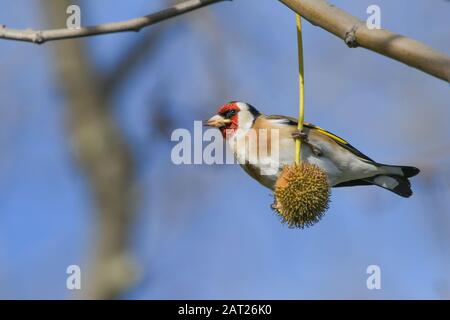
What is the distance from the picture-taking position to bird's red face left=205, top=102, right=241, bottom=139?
10.4ft

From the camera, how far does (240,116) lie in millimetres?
3256

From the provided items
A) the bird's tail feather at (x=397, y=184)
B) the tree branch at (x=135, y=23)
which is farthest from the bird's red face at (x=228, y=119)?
the tree branch at (x=135, y=23)

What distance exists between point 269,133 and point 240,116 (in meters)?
0.15

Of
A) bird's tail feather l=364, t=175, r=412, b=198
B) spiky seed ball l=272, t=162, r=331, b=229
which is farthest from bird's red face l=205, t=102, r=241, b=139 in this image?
spiky seed ball l=272, t=162, r=331, b=229

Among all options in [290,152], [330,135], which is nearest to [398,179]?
[330,135]

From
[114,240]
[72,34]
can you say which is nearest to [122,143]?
[114,240]

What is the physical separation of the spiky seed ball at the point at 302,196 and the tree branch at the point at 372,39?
0.65 meters

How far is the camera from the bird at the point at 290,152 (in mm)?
2979

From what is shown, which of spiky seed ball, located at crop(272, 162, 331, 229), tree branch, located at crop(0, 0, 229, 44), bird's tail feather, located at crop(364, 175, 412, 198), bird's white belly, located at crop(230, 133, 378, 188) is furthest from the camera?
bird's tail feather, located at crop(364, 175, 412, 198)

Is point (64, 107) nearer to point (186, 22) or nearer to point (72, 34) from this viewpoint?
point (186, 22)

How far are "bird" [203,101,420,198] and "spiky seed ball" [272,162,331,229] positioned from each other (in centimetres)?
56

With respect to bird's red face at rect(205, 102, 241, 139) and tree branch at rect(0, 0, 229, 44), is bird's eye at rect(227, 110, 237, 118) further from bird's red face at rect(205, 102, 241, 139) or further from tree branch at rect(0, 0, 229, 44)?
tree branch at rect(0, 0, 229, 44)

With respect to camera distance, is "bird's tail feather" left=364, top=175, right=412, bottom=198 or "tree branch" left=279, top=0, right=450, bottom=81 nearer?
"tree branch" left=279, top=0, right=450, bottom=81

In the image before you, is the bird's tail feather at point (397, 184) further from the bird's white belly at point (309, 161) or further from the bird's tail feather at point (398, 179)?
the bird's white belly at point (309, 161)
